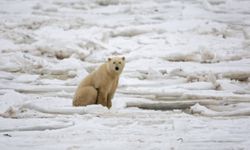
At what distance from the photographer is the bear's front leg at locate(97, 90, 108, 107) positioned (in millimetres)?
7469

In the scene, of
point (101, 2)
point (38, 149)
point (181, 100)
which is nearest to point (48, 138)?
point (38, 149)

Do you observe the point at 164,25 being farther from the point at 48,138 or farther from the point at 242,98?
the point at 48,138

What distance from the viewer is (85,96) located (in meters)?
7.41

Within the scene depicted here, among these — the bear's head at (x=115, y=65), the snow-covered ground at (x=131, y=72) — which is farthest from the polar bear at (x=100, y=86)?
the snow-covered ground at (x=131, y=72)

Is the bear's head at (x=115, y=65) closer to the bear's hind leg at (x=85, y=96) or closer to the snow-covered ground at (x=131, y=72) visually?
the bear's hind leg at (x=85, y=96)

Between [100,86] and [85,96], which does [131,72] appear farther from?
[85,96]

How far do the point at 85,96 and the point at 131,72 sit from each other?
3.71 meters

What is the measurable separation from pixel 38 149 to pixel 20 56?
287 inches

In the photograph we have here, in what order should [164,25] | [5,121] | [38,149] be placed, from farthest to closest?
[164,25] < [5,121] < [38,149]

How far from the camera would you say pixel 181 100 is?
8.30 metres

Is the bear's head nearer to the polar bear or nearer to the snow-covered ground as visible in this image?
the polar bear

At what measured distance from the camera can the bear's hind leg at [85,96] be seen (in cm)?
742

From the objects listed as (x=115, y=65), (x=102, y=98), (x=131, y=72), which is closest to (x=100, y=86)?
(x=102, y=98)

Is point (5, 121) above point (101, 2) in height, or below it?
below
